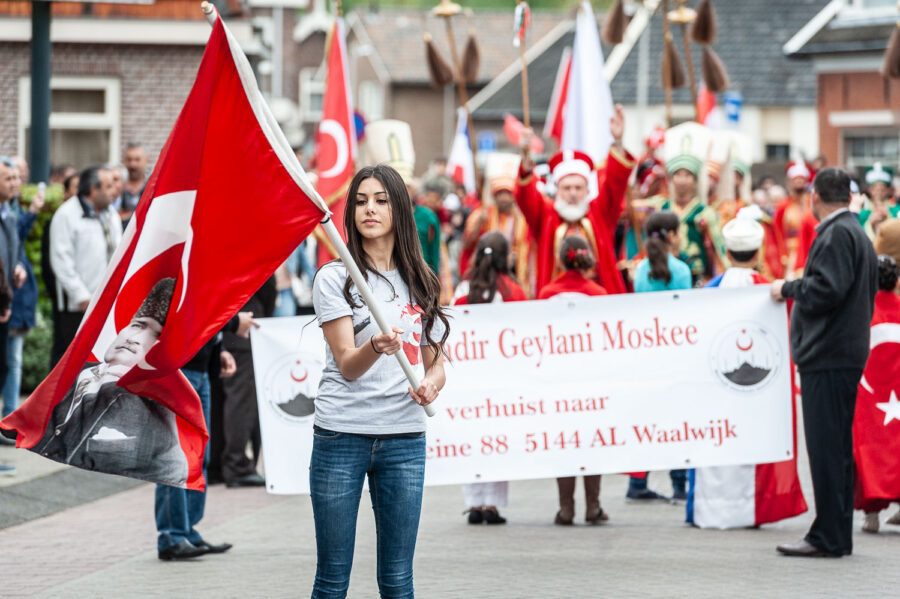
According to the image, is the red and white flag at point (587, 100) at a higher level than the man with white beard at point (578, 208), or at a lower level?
higher

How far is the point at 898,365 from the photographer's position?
8.77m

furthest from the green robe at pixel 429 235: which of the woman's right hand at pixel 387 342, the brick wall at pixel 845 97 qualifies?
the brick wall at pixel 845 97

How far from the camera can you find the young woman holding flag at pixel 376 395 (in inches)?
204

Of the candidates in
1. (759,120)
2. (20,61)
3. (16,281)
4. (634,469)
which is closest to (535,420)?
(634,469)

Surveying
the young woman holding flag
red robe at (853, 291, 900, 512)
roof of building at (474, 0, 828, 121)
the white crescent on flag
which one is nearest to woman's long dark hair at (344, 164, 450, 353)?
the young woman holding flag

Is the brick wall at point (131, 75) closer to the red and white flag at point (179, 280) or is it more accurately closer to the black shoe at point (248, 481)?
the black shoe at point (248, 481)

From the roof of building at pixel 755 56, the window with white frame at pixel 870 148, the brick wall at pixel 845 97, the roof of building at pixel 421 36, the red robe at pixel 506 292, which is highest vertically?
the roof of building at pixel 421 36

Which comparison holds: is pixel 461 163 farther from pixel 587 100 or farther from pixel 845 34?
pixel 587 100

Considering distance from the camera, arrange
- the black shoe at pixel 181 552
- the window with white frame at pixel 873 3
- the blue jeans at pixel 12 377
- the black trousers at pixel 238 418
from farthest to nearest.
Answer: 1. the window with white frame at pixel 873 3
2. the blue jeans at pixel 12 377
3. the black trousers at pixel 238 418
4. the black shoe at pixel 181 552

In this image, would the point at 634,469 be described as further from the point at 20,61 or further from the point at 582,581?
the point at 20,61

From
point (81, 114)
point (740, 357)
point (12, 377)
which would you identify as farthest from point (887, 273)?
point (81, 114)

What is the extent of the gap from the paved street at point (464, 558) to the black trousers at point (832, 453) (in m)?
0.14

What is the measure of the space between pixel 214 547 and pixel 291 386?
95cm

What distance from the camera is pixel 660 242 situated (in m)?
9.98
